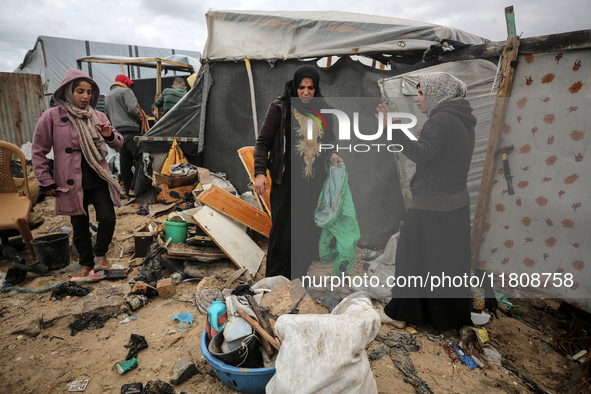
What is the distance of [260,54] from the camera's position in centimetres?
543

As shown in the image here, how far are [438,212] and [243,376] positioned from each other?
1744 mm

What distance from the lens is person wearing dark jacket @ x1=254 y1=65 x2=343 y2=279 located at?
3014 mm

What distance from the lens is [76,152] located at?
3.14 metres

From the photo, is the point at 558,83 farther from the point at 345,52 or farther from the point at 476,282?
the point at 345,52

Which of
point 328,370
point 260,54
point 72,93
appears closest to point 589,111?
point 328,370

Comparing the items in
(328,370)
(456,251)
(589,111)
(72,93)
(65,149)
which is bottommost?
(328,370)

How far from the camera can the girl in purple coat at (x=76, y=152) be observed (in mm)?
3057

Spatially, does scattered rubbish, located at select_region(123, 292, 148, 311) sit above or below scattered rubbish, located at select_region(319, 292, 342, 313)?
above

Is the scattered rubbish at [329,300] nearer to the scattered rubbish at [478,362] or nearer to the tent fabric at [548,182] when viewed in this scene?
the scattered rubbish at [478,362]

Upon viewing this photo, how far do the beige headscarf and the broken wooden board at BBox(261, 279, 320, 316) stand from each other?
6.91 ft

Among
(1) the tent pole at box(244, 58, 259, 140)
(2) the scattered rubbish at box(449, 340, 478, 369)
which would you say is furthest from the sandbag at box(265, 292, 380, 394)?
(1) the tent pole at box(244, 58, 259, 140)

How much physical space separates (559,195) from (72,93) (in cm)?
473

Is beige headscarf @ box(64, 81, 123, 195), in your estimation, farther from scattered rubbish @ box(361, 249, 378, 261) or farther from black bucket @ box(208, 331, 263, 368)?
scattered rubbish @ box(361, 249, 378, 261)

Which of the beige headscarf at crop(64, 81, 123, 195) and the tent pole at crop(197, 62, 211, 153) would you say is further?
the tent pole at crop(197, 62, 211, 153)
